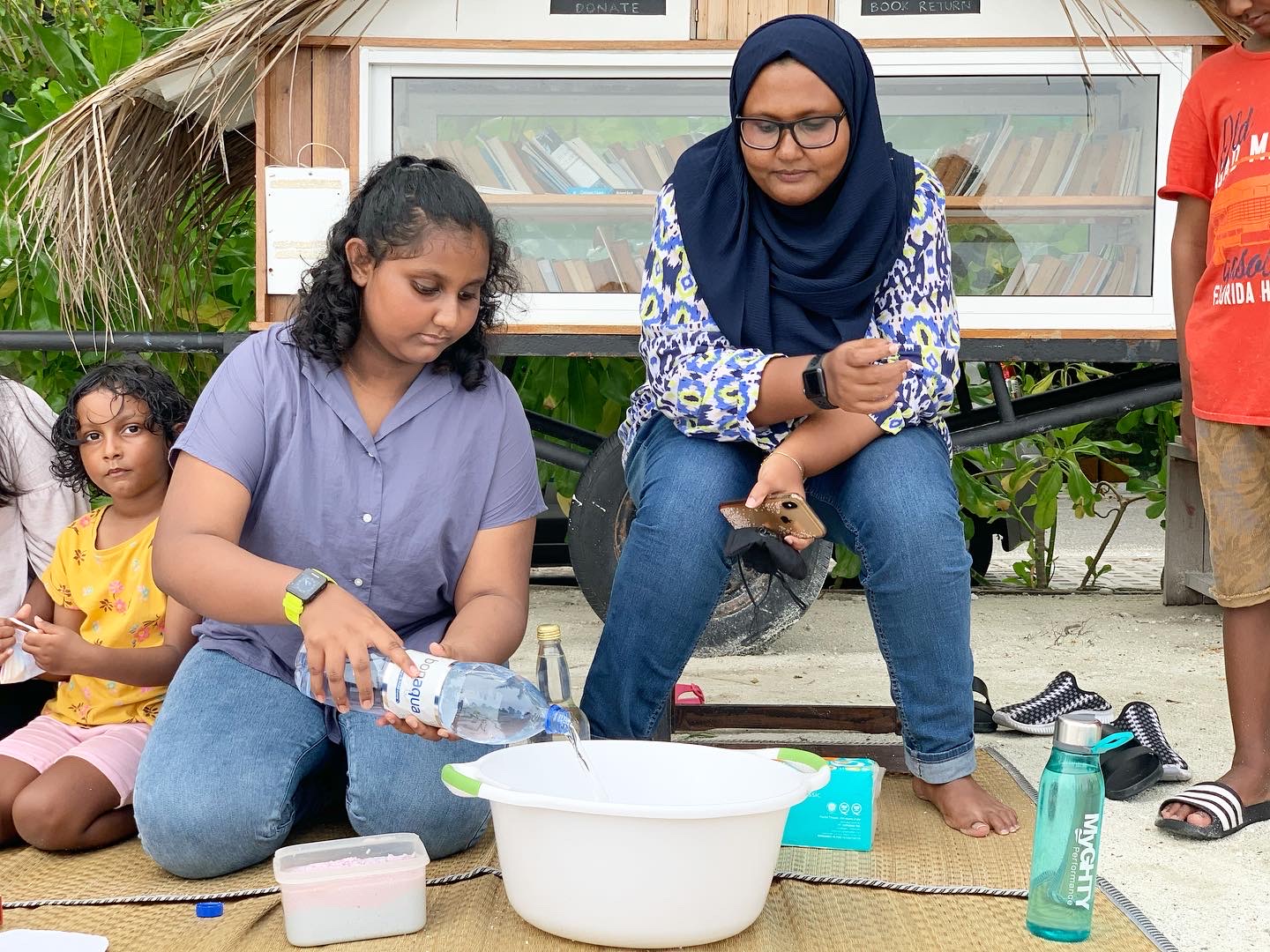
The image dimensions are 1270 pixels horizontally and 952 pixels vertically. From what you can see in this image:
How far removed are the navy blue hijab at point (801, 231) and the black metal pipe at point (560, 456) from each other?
1426 mm

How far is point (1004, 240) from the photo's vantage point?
150 inches

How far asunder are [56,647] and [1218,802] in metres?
2.06

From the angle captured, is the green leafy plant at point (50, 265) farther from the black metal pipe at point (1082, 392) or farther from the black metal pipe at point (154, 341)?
the black metal pipe at point (1082, 392)

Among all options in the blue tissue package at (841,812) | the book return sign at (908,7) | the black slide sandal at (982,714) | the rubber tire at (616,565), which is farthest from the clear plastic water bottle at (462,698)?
the book return sign at (908,7)

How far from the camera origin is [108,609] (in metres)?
2.52

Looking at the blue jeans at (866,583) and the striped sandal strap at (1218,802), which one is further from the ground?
the blue jeans at (866,583)

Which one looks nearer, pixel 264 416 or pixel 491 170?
pixel 264 416

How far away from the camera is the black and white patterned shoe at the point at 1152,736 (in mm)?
2717

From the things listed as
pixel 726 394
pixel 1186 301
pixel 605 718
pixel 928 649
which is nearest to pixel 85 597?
pixel 605 718

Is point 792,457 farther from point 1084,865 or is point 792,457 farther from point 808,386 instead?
point 1084,865

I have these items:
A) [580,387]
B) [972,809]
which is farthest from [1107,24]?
[972,809]

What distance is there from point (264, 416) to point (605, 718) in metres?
0.81

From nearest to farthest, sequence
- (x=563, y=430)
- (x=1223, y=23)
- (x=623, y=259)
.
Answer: (x=1223, y=23)
(x=623, y=259)
(x=563, y=430)

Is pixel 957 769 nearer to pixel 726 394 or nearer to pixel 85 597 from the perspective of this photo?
pixel 726 394
